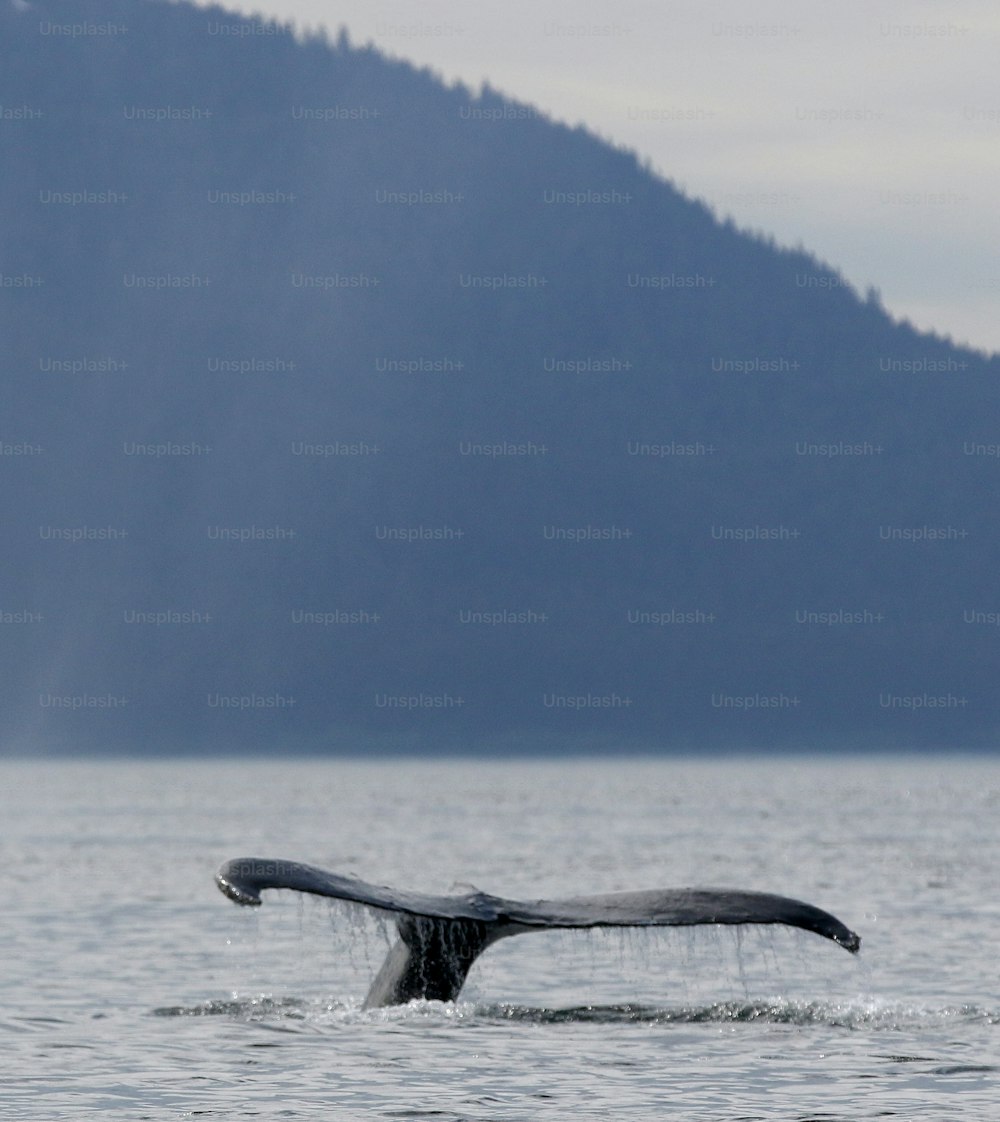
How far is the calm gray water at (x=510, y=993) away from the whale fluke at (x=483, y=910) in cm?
25

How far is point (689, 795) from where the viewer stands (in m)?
84.1

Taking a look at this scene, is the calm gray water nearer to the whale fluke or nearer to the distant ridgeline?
the whale fluke

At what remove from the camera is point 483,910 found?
13.9 meters

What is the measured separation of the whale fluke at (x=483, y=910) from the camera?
12273mm

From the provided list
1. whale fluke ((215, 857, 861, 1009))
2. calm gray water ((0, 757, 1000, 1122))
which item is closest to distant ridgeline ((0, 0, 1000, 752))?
calm gray water ((0, 757, 1000, 1122))

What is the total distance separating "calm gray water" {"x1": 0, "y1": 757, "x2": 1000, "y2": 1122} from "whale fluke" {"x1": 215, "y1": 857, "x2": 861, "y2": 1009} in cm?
25

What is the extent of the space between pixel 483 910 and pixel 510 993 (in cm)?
529

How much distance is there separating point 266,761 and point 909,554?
67.0 m

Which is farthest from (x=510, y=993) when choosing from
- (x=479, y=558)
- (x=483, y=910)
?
(x=479, y=558)

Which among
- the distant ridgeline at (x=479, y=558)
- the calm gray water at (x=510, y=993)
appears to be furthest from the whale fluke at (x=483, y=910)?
the distant ridgeline at (x=479, y=558)

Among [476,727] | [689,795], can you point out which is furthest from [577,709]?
[689,795]

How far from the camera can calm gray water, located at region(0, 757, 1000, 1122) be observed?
508 inches

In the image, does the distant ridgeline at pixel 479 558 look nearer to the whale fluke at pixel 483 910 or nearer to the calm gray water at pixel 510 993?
the calm gray water at pixel 510 993

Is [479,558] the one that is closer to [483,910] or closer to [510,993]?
[510,993]
